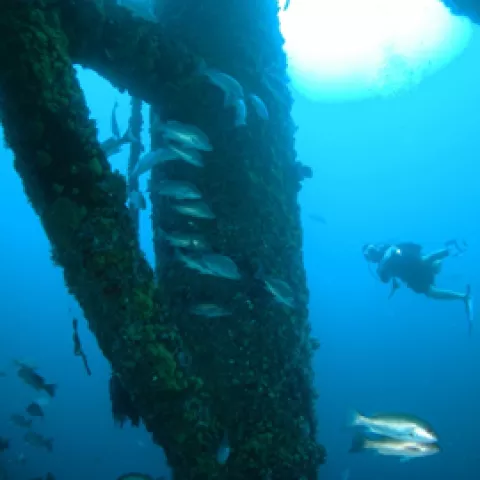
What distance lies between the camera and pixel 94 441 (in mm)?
34969

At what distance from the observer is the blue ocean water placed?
30.7 meters

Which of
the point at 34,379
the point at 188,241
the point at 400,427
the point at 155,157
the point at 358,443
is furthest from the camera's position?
the point at 34,379

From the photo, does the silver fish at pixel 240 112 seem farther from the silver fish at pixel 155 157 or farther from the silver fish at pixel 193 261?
the silver fish at pixel 193 261

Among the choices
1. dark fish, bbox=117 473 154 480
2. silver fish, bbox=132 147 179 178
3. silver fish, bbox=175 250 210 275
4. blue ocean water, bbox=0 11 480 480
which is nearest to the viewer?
silver fish, bbox=175 250 210 275

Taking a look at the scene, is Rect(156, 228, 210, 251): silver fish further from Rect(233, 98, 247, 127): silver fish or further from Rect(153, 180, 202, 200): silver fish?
Rect(233, 98, 247, 127): silver fish

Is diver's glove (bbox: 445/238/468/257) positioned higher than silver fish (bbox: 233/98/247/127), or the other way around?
diver's glove (bbox: 445/238/468/257)

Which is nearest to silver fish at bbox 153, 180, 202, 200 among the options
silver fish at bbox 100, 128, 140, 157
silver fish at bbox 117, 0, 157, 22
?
silver fish at bbox 100, 128, 140, 157

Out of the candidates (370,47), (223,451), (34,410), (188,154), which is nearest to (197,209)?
(188,154)

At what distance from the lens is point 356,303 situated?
74125 millimetres

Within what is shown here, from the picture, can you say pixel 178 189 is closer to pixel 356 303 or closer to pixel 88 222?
pixel 88 222

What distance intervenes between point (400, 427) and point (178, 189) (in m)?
3.87

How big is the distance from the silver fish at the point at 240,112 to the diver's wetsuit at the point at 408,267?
3630 mm

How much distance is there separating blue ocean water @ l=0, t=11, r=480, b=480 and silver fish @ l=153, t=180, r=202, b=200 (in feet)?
70.6

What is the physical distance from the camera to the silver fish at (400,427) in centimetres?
506
